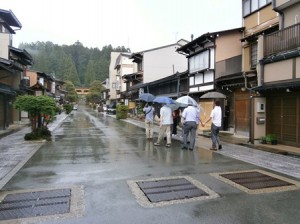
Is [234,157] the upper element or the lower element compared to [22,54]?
lower

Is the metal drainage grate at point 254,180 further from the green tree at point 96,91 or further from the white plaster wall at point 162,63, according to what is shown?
the green tree at point 96,91

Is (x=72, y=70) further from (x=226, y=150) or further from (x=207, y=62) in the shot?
(x=226, y=150)

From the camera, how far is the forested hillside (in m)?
114

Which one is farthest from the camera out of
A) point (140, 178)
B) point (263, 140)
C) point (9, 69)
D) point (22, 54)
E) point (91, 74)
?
point (91, 74)

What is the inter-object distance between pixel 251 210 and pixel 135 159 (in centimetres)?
511

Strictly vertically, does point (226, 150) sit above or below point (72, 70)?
below

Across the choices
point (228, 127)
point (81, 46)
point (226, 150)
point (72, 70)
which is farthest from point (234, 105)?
point (81, 46)

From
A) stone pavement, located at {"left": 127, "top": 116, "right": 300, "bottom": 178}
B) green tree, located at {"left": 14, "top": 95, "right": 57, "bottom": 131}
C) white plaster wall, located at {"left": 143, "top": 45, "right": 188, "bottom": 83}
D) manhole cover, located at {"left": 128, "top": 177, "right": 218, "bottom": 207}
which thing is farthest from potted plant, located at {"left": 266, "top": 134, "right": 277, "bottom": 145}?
white plaster wall, located at {"left": 143, "top": 45, "right": 188, "bottom": 83}

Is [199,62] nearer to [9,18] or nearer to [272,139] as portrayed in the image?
[272,139]

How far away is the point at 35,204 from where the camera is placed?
5238 millimetres

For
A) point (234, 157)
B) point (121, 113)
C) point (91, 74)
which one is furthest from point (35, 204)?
point (91, 74)

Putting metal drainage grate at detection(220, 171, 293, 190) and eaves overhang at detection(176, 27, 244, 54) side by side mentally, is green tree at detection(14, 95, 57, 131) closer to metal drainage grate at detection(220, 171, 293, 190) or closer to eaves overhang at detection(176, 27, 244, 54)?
metal drainage grate at detection(220, 171, 293, 190)

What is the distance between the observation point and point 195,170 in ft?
26.1

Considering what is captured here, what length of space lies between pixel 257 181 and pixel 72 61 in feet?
416
